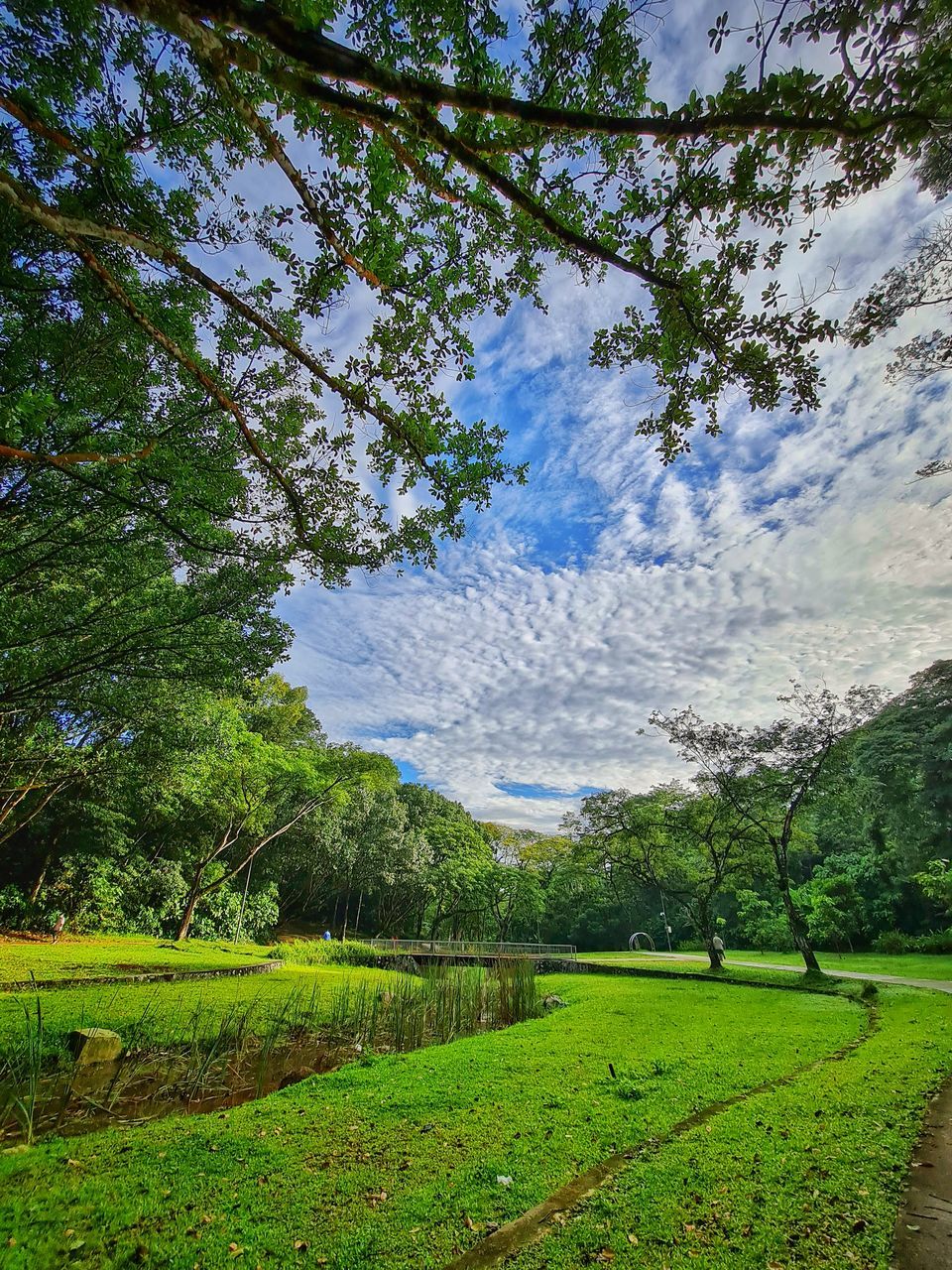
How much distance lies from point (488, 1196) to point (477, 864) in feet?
84.0

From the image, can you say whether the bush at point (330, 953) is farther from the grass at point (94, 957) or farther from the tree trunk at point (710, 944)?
the tree trunk at point (710, 944)

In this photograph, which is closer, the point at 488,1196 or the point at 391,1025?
the point at 488,1196

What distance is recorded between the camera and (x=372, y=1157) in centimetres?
281

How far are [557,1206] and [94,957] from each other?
1068cm

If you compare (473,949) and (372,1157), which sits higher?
(372,1157)

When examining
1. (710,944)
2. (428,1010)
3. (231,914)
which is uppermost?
(710,944)

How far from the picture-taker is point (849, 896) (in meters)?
18.8

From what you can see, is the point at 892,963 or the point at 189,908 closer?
the point at 892,963

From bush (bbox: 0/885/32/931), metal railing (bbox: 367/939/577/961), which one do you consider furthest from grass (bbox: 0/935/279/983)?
metal railing (bbox: 367/939/577/961)

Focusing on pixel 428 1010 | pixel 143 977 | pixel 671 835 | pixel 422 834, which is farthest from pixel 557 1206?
pixel 422 834

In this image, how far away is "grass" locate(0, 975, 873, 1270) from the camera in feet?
6.69

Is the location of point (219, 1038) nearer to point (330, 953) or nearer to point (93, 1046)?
point (93, 1046)

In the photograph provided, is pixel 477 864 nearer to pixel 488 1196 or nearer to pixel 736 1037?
pixel 736 1037

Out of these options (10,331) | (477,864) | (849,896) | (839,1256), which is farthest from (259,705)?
(849,896)
